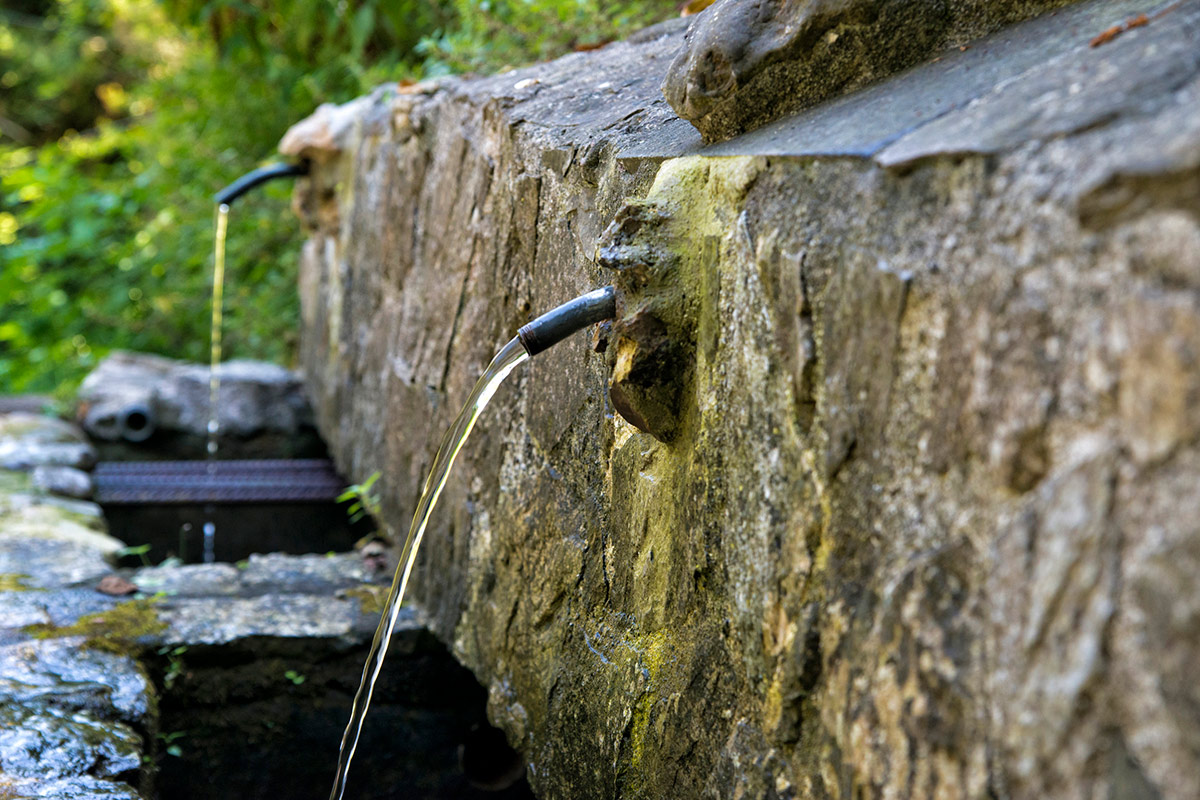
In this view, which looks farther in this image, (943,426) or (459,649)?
(459,649)

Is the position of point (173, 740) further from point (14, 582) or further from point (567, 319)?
point (567, 319)

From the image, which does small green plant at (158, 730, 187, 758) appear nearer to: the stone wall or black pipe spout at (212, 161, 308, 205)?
the stone wall

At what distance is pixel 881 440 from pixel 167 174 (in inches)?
315

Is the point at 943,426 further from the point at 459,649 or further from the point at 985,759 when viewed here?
the point at 459,649

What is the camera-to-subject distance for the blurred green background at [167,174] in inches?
250

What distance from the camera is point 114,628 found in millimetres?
2756

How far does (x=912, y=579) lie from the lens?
39.5 inches

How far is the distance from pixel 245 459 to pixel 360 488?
7.01ft

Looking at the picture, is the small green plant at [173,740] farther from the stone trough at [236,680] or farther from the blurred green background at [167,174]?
the blurred green background at [167,174]

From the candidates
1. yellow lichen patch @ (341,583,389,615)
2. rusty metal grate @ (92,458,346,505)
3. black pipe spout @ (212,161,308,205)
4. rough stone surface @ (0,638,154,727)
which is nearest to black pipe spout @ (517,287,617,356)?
rough stone surface @ (0,638,154,727)

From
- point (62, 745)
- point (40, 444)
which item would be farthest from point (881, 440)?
point (40, 444)

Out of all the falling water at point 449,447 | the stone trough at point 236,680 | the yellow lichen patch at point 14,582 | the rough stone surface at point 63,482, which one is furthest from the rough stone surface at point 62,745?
the rough stone surface at point 63,482

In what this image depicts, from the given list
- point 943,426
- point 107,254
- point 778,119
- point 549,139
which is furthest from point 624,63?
point 107,254

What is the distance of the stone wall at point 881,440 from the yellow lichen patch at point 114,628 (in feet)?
3.63
